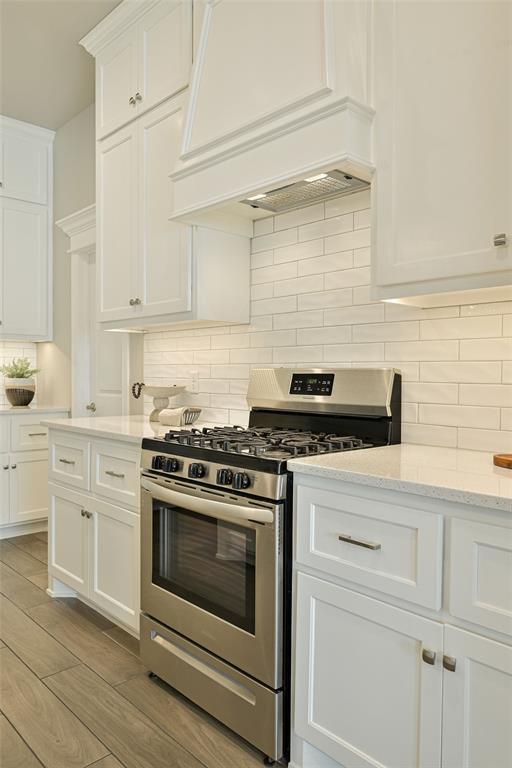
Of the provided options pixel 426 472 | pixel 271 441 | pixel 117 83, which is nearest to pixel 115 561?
pixel 271 441

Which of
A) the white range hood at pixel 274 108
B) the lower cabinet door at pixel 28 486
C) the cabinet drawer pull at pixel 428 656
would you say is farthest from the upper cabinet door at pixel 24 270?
the cabinet drawer pull at pixel 428 656

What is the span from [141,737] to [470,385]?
5.20 feet

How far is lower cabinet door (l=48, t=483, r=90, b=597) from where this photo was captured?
9.00 ft

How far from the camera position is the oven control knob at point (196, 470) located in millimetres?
1883

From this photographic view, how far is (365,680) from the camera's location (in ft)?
4.79

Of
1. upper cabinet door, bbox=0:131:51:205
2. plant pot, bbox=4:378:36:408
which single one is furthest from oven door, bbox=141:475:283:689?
upper cabinet door, bbox=0:131:51:205

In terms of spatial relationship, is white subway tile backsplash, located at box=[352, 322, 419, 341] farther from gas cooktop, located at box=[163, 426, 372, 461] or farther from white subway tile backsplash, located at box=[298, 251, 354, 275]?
gas cooktop, located at box=[163, 426, 372, 461]

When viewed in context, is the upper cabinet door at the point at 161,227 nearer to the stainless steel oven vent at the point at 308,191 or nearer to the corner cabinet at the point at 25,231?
the stainless steel oven vent at the point at 308,191

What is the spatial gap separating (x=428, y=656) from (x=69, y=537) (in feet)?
6.78

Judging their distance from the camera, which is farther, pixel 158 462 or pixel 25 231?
pixel 25 231

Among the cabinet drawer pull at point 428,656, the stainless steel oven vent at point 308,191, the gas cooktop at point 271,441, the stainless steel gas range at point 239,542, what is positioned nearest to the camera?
the cabinet drawer pull at point 428,656

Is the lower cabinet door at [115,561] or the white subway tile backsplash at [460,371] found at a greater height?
the white subway tile backsplash at [460,371]

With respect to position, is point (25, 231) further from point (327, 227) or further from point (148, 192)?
point (327, 227)

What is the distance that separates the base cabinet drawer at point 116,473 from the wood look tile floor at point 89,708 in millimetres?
649
